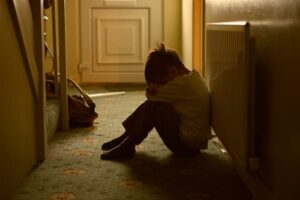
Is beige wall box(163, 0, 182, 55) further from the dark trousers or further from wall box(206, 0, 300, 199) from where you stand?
wall box(206, 0, 300, 199)

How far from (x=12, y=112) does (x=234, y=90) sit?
26.9 inches

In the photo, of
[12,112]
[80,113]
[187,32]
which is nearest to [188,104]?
[12,112]

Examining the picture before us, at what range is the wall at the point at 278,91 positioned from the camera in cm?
117

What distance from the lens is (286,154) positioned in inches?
48.9

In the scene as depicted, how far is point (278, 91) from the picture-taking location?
4.29ft

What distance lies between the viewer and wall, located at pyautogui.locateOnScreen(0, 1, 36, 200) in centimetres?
149

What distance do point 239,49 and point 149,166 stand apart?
70 cm

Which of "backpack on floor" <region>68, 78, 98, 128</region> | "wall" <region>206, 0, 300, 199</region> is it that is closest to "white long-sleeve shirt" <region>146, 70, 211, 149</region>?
"wall" <region>206, 0, 300, 199</region>

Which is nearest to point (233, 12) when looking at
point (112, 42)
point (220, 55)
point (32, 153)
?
point (220, 55)

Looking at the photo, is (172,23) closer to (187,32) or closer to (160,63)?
(187,32)

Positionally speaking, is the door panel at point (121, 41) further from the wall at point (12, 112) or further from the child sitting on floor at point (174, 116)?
the wall at point (12, 112)

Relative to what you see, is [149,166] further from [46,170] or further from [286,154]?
[286,154]

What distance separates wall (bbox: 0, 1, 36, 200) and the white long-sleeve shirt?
53 cm

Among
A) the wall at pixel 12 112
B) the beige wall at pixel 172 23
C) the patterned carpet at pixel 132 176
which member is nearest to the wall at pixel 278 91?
the patterned carpet at pixel 132 176
